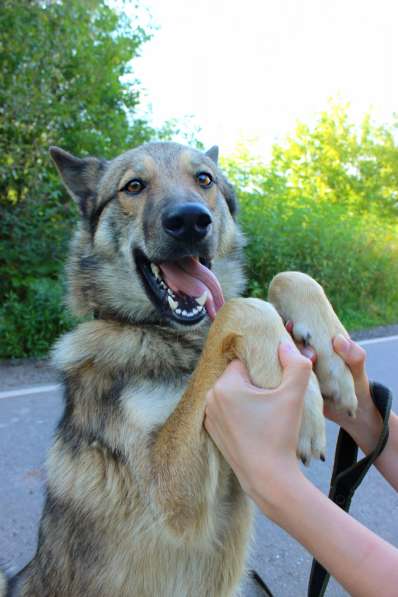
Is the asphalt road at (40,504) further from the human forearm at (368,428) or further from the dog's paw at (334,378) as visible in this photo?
the dog's paw at (334,378)

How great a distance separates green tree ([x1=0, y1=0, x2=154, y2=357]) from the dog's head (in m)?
3.74

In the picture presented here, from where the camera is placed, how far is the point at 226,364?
140 cm

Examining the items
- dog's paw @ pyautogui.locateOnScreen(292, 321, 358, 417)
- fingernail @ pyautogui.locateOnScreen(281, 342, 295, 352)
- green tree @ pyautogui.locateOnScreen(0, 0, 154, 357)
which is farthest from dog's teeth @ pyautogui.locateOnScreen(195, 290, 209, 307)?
green tree @ pyautogui.locateOnScreen(0, 0, 154, 357)

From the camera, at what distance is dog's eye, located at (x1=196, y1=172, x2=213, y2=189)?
2.54 metres

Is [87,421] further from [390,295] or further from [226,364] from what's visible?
[390,295]

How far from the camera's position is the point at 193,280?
2.10 m

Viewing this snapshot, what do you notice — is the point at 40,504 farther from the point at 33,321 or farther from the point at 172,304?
the point at 33,321

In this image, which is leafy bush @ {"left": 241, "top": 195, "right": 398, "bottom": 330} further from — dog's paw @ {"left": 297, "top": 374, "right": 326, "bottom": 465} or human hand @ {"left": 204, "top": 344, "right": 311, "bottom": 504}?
human hand @ {"left": 204, "top": 344, "right": 311, "bottom": 504}

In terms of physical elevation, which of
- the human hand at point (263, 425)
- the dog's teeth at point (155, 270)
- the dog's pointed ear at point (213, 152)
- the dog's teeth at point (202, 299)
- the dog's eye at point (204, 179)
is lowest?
the human hand at point (263, 425)

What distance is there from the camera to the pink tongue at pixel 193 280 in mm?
2043

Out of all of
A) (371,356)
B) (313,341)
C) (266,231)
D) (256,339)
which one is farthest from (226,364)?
(266,231)

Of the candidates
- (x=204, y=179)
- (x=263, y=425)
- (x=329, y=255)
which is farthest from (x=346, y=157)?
(x=263, y=425)

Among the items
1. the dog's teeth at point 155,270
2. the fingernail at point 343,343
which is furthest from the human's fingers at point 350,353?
the dog's teeth at point 155,270

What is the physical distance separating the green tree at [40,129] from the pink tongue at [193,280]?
4.12 m
